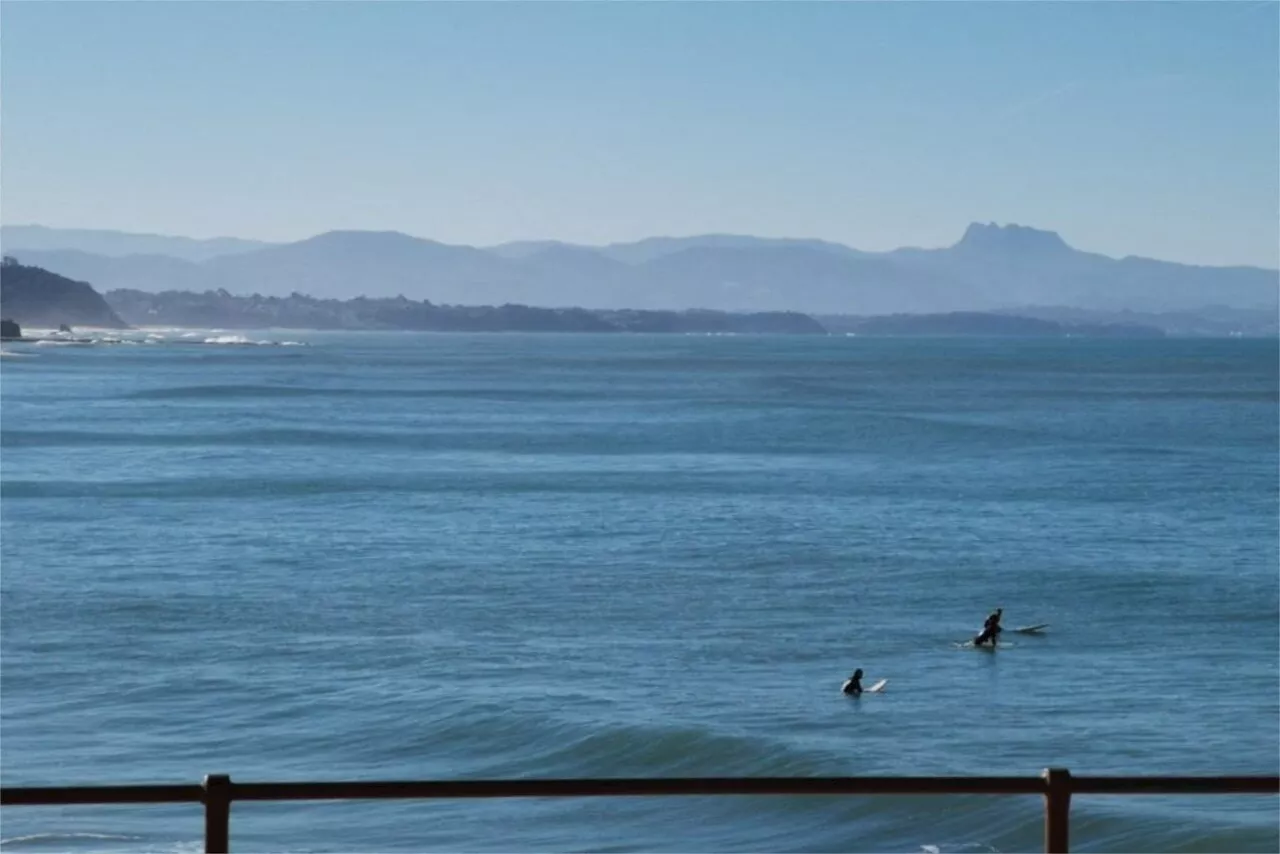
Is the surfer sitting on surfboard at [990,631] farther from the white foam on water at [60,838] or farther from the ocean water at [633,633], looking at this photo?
the white foam on water at [60,838]

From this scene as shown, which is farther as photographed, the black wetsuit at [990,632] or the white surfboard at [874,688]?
the black wetsuit at [990,632]

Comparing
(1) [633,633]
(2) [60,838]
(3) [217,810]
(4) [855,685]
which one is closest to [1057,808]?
(3) [217,810]

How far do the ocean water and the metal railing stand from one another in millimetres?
11207

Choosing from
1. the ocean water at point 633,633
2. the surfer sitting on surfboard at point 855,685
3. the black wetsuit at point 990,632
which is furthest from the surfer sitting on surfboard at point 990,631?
the surfer sitting on surfboard at point 855,685

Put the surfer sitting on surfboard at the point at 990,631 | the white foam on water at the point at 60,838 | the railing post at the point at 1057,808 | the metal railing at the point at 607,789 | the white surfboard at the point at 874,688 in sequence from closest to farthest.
Answer: 1. the metal railing at the point at 607,789
2. the railing post at the point at 1057,808
3. the white foam on water at the point at 60,838
4. the white surfboard at the point at 874,688
5. the surfer sitting on surfboard at the point at 990,631

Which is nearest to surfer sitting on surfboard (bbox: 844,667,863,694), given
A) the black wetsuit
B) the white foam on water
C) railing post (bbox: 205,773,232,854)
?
the black wetsuit

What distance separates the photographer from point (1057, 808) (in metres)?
4.93

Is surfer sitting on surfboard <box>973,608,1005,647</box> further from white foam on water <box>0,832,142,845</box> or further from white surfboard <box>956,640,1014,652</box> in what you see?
white foam on water <box>0,832,142,845</box>

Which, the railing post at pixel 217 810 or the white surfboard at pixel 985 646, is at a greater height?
the railing post at pixel 217 810

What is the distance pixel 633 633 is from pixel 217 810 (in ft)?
80.2

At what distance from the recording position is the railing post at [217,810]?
463 centimetres

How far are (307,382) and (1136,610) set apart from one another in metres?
110

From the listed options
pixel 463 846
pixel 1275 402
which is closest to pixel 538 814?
pixel 463 846

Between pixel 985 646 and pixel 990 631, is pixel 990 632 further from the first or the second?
pixel 985 646
